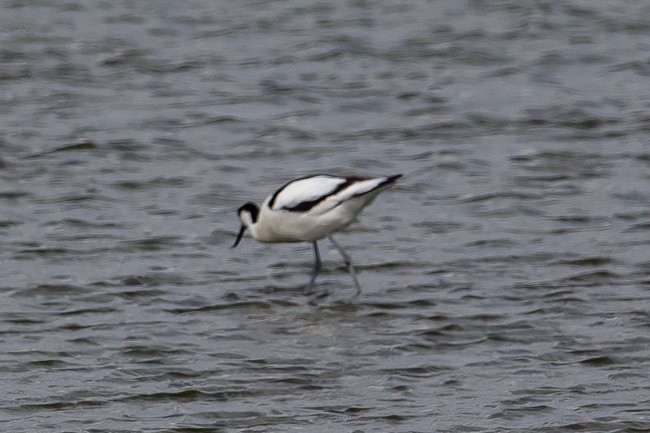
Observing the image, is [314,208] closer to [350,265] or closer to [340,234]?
[350,265]

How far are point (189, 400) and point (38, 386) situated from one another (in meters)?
0.69

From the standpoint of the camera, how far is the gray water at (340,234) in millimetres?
7020

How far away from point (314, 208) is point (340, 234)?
122cm

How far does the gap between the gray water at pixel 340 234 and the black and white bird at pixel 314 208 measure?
0.31 m

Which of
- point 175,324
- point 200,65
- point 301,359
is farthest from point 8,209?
point 200,65

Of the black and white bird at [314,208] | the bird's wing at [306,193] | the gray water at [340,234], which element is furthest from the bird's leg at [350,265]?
the bird's wing at [306,193]

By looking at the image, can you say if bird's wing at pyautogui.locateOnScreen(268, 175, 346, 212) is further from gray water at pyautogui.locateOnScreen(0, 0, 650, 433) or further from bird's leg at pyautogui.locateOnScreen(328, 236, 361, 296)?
gray water at pyautogui.locateOnScreen(0, 0, 650, 433)

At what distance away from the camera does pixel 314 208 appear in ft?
30.4

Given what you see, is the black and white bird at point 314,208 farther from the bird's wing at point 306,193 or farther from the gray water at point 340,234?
the gray water at point 340,234

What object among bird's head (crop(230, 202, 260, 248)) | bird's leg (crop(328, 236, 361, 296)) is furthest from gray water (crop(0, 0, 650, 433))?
bird's head (crop(230, 202, 260, 248))

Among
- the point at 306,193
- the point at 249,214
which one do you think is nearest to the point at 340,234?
the point at 249,214

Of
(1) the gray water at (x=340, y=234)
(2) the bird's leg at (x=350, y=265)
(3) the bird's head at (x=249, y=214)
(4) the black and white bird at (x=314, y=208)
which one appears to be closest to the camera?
(1) the gray water at (x=340, y=234)

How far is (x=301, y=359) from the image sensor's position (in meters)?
7.62

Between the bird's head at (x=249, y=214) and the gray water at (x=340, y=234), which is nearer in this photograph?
the gray water at (x=340, y=234)
